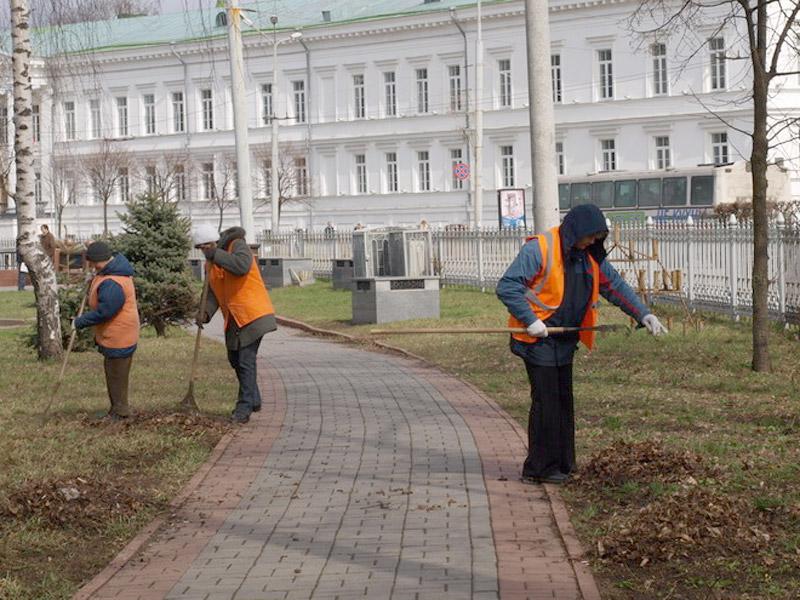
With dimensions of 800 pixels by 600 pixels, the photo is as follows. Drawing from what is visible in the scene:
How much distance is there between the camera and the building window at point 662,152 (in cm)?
6228

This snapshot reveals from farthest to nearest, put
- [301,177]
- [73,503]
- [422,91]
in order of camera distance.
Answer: [301,177] < [422,91] < [73,503]

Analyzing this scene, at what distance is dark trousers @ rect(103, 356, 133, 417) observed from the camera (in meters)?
12.2

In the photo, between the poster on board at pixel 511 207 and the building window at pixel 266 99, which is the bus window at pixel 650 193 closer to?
the poster on board at pixel 511 207

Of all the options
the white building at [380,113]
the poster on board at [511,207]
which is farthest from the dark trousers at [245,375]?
the white building at [380,113]

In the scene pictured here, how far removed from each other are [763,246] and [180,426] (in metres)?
6.26

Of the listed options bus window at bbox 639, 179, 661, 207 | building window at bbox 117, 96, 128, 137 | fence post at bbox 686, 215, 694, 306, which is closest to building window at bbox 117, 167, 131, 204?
building window at bbox 117, 96, 128, 137

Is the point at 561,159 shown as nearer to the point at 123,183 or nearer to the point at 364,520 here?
the point at 123,183

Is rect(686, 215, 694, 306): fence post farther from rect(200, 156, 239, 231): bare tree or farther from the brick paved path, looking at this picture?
rect(200, 156, 239, 231): bare tree

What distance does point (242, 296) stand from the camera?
41.1 feet

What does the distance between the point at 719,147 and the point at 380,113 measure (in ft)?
54.7

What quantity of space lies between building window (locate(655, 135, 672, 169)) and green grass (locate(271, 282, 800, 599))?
128 ft

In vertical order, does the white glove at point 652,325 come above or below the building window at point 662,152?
below

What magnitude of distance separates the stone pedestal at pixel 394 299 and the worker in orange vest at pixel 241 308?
12.3 metres

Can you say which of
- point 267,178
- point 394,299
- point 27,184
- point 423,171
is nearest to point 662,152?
point 423,171
